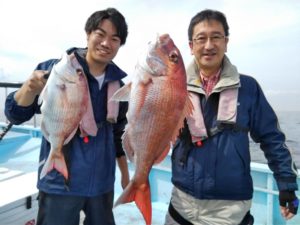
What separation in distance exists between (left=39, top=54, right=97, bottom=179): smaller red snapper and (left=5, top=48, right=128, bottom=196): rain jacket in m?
0.32

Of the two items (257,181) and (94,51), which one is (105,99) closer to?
(94,51)

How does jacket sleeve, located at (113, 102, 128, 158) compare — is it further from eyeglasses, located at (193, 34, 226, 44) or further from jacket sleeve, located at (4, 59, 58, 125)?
eyeglasses, located at (193, 34, 226, 44)

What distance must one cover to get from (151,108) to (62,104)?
706 millimetres

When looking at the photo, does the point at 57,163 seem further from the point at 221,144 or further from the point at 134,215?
the point at 134,215

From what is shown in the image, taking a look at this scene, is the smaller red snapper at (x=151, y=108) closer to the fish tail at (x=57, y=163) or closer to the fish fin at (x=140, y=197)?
the fish fin at (x=140, y=197)

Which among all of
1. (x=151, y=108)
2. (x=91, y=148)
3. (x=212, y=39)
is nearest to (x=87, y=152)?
(x=91, y=148)

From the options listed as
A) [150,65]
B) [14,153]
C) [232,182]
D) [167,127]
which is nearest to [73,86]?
[150,65]

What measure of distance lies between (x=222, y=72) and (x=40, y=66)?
5.49ft

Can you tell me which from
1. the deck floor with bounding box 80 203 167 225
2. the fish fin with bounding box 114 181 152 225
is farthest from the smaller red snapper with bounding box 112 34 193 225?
the deck floor with bounding box 80 203 167 225

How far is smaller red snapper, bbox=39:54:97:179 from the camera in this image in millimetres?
2373

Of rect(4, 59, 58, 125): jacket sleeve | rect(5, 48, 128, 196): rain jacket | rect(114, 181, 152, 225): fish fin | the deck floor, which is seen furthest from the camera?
the deck floor

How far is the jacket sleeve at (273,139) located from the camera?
271cm

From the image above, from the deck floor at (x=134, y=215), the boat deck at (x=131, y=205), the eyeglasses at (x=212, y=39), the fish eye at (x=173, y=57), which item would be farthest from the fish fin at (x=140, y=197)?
the deck floor at (x=134, y=215)

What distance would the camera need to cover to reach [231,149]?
2.67m
